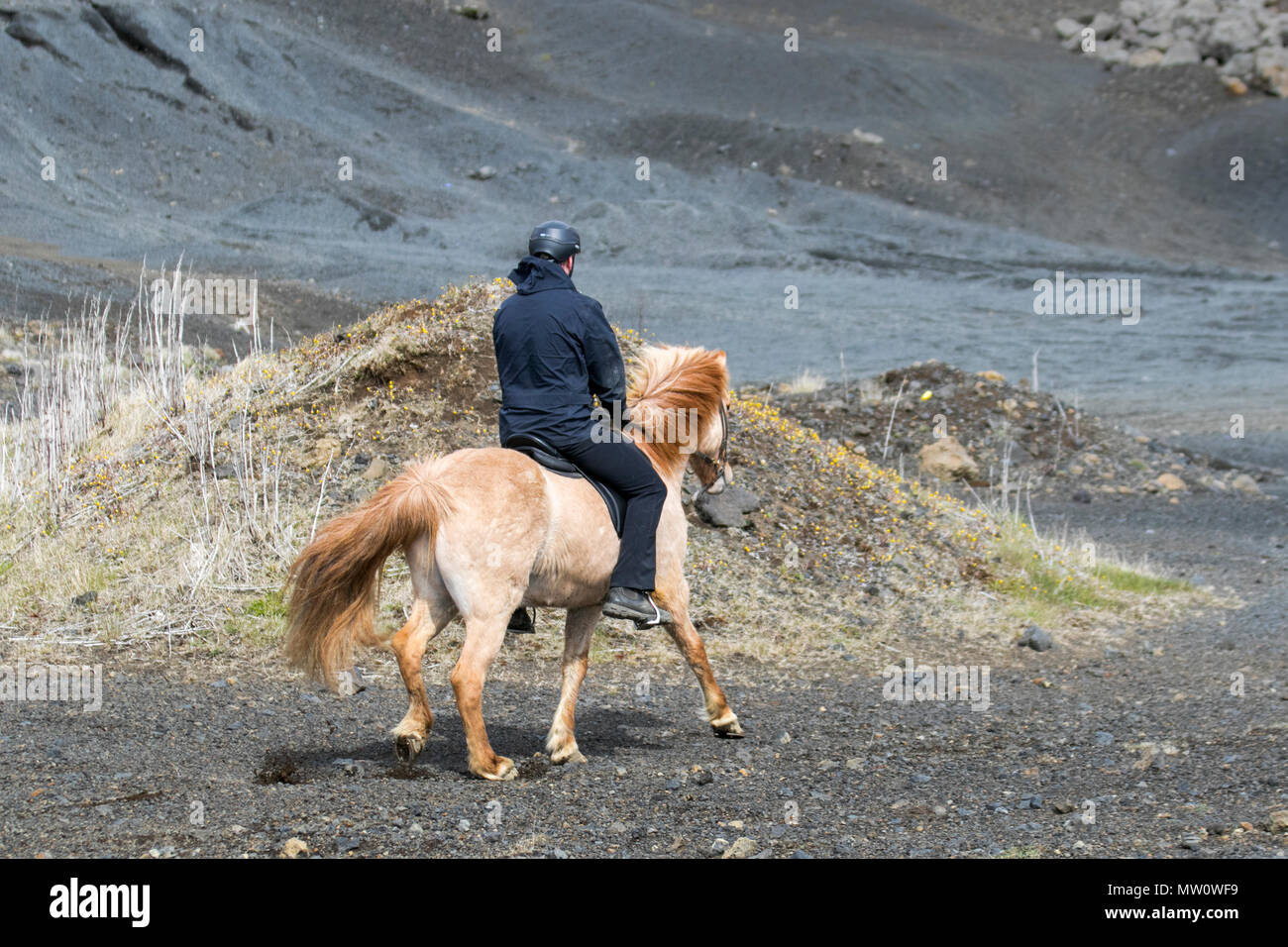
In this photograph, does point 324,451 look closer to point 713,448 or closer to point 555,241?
point 713,448

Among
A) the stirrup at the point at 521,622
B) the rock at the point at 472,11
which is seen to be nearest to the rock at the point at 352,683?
the stirrup at the point at 521,622

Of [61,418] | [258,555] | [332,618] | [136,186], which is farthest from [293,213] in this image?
[332,618]

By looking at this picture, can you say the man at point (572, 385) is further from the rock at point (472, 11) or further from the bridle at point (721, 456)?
the rock at point (472, 11)

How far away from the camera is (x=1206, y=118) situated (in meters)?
50.5

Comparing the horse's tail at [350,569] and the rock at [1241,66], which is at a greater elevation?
the rock at [1241,66]

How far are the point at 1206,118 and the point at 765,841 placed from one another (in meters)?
52.1

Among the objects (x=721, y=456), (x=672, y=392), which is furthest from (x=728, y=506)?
(x=672, y=392)

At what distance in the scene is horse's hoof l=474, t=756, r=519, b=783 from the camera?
223 inches

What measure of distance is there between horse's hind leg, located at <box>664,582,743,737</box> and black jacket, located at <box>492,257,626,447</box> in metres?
0.98

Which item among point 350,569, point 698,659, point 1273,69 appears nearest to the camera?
point 350,569

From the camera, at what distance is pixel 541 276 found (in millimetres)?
5926

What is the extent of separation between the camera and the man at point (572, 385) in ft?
19.2

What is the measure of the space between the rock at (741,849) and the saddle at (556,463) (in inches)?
63.4

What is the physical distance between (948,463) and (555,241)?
10.8m
